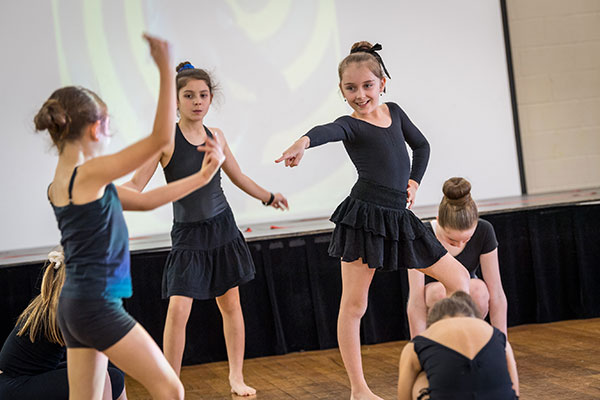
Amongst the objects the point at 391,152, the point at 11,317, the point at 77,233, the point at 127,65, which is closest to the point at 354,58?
the point at 391,152

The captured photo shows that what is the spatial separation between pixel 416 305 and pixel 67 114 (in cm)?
162

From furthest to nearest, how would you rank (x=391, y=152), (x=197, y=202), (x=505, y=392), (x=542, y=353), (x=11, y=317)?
(x=11, y=317) < (x=542, y=353) < (x=197, y=202) < (x=391, y=152) < (x=505, y=392)

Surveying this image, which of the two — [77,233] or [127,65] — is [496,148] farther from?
[77,233]

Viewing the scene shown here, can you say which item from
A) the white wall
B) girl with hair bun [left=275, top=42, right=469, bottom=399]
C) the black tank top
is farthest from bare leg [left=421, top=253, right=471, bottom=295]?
the white wall

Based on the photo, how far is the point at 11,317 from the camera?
3740 millimetres

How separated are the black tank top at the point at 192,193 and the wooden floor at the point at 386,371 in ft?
2.70

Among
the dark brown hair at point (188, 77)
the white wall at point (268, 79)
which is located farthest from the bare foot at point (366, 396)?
the white wall at point (268, 79)

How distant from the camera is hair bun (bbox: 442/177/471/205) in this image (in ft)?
8.56

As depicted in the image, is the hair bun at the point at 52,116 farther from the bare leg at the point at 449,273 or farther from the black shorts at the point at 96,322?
the bare leg at the point at 449,273

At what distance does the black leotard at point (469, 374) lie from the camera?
167 centimetres

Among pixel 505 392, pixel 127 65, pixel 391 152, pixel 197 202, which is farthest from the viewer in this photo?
pixel 127 65

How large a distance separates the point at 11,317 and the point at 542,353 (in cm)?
266

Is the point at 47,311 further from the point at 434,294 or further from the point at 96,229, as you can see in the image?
the point at 434,294

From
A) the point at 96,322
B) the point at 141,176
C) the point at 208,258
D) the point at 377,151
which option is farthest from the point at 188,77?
the point at 96,322
